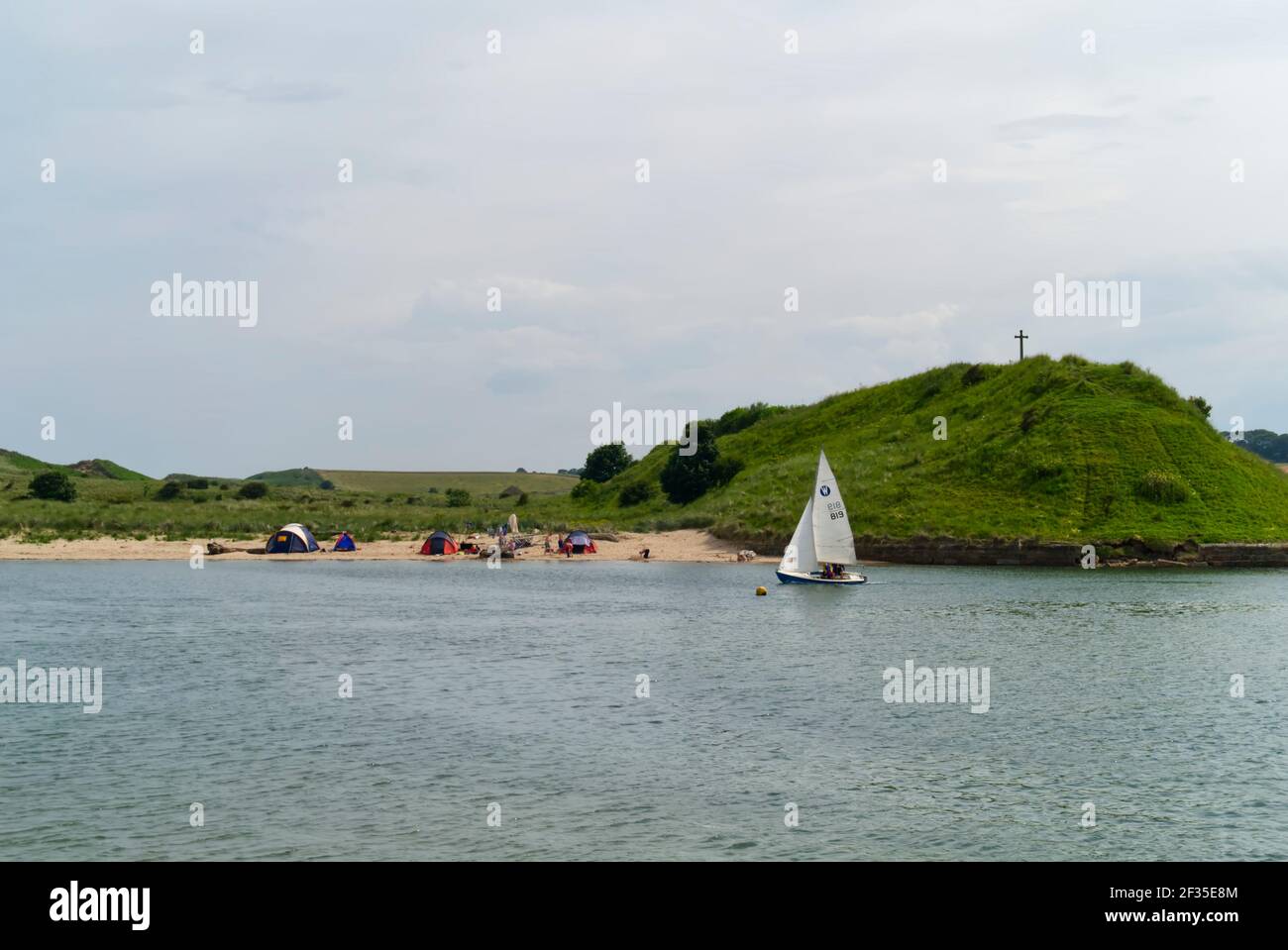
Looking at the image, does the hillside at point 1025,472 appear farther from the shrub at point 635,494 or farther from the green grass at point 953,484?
the shrub at point 635,494

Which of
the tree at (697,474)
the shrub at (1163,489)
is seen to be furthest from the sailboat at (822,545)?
the tree at (697,474)

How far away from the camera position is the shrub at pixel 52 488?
15088cm

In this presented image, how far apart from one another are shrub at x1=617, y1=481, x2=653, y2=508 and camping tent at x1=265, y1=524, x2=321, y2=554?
48.7 metres

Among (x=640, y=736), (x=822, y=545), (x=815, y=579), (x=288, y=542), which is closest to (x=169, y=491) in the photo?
(x=288, y=542)

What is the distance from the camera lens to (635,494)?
6137 inches

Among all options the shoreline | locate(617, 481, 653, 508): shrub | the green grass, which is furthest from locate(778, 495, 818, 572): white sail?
locate(617, 481, 653, 508): shrub

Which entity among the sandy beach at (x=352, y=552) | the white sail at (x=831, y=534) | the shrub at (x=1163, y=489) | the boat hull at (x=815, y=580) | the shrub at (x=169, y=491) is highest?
the shrub at (x=169, y=491)

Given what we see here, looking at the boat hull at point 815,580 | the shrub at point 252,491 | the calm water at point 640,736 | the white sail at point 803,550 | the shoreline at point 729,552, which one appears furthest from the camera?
the shrub at point 252,491

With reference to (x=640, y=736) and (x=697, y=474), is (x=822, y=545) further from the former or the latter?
(x=697, y=474)

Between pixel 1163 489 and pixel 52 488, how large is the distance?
131 meters

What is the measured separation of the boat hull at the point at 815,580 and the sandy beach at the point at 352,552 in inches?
1160

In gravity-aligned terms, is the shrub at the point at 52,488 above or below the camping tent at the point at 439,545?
above

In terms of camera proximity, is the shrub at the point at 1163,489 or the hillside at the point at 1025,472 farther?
the shrub at the point at 1163,489
